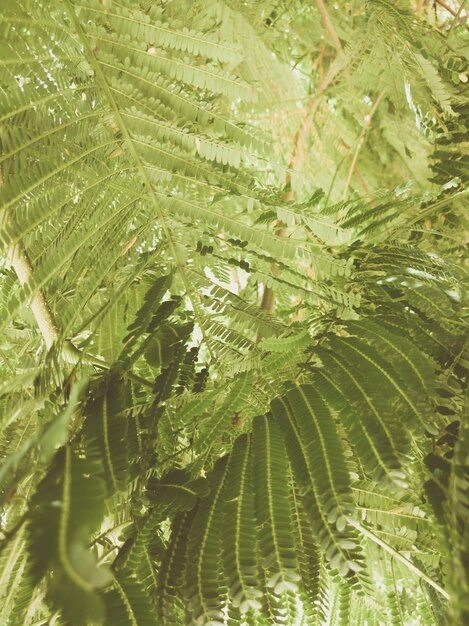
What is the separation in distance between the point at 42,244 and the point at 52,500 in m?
0.75

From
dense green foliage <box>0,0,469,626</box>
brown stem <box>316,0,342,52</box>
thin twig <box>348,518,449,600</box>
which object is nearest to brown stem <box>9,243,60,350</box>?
dense green foliage <box>0,0,469,626</box>

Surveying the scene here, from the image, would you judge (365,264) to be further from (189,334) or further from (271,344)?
(189,334)

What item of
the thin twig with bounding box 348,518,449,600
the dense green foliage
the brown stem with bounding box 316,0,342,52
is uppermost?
the brown stem with bounding box 316,0,342,52

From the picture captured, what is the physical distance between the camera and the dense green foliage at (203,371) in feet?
2.60

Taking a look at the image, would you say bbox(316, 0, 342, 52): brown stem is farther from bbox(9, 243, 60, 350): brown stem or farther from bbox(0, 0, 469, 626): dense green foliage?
bbox(9, 243, 60, 350): brown stem

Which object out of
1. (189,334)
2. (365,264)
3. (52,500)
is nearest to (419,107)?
(365,264)

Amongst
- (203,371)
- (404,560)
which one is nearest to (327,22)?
(203,371)

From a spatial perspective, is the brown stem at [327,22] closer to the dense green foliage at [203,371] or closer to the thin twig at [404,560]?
the dense green foliage at [203,371]

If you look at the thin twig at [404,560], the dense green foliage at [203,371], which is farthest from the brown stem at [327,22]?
the thin twig at [404,560]

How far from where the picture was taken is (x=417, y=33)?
5.33ft

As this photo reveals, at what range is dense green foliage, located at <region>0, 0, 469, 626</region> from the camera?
792 millimetres

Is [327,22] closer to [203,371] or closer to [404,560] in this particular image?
[203,371]

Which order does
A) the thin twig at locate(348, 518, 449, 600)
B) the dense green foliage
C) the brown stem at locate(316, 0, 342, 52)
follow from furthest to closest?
the brown stem at locate(316, 0, 342, 52) → the thin twig at locate(348, 518, 449, 600) → the dense green foliage

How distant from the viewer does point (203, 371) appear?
4.14 feet
